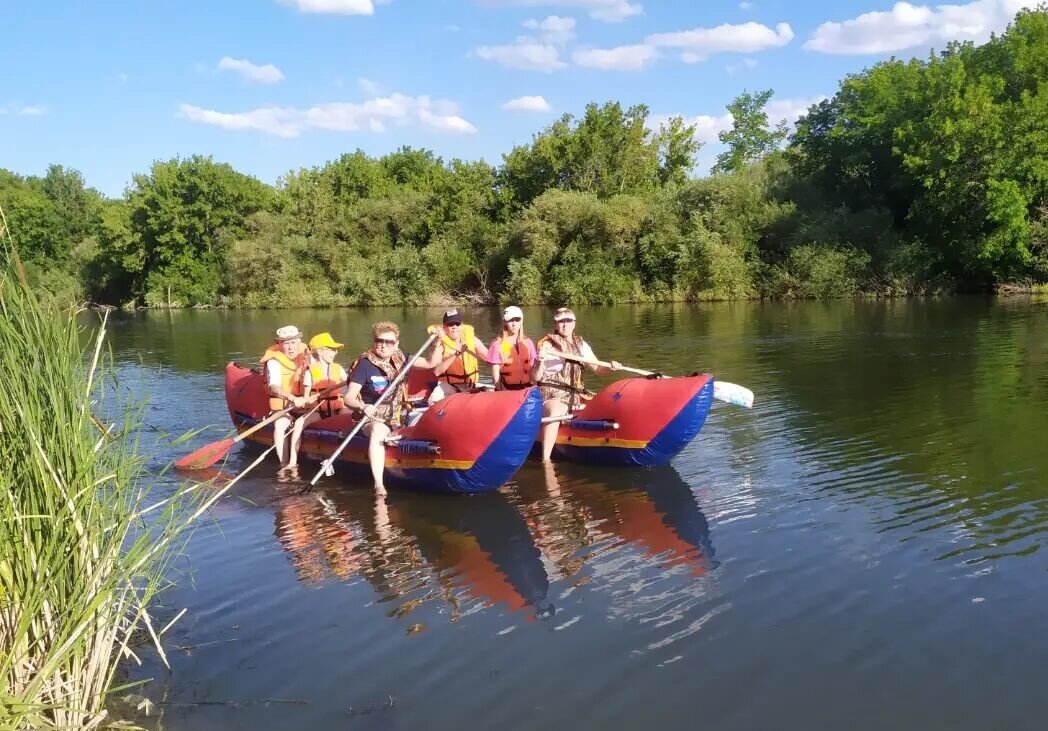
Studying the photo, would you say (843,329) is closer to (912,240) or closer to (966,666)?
(912,240)

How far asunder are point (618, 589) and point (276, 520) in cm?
299

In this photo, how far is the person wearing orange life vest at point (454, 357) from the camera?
7992mm

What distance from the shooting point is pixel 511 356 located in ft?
26.5

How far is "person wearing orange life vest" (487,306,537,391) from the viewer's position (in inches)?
313

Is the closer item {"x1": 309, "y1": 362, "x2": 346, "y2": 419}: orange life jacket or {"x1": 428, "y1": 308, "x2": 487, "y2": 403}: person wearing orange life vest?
{"x1": 428, "y1": 308, "x2": 487, "y2": 403}: person wearing orange life vest

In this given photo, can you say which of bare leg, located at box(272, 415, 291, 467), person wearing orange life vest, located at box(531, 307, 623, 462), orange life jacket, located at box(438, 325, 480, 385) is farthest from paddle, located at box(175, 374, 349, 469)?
person wearing orange life vest, located at box(531, 307, 623, 462)

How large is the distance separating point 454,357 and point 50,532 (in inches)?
196

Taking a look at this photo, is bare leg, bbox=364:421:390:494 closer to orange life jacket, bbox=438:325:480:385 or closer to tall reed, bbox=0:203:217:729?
orange life jacket, bbox=438:325:480:385

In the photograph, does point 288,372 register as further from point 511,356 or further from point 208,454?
point 511,356

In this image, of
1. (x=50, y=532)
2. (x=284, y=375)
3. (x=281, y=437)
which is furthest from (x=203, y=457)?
(x=50, y=532)

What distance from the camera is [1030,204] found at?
28.2m

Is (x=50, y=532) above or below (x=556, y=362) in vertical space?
below

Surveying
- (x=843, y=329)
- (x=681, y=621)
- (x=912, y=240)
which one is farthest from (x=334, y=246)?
(x=681, y=621)

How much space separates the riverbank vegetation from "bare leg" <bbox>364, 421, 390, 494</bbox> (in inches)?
989
